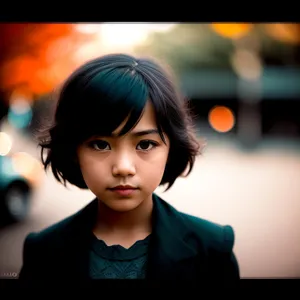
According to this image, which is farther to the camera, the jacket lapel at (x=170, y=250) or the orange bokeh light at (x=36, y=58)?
the orange bokeh light at (x=36, y=58)

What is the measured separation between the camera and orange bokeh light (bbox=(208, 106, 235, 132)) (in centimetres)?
235

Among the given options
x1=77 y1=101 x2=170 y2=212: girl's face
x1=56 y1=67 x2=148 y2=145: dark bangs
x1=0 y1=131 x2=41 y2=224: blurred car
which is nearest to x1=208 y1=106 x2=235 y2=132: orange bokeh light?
x1=77 y1=101 x2=170 y2=212: girl's face

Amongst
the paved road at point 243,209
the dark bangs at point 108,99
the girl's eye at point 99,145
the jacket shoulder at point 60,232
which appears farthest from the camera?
the paved road at point 243,209

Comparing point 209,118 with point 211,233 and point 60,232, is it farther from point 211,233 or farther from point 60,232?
point 60,232

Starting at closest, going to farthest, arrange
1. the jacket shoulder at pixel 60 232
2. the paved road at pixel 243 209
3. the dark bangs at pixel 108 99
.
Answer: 1. the dark bangs at pixel 108 99
2. the jacket shoulder at pixel 60 232
3. the paved road at pixel 243 209

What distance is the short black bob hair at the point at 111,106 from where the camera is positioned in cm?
171

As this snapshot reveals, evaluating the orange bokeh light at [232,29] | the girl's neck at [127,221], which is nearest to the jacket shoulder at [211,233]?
the girl's neck at [127,221]

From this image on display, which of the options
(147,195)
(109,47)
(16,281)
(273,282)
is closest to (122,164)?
(147,195)

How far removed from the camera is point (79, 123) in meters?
1.78

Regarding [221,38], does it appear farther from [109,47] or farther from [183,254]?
[183,254]

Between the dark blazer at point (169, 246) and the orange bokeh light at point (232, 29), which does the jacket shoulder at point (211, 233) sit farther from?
the orange bokeh light at point (232, 29)

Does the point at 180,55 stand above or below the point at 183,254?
above

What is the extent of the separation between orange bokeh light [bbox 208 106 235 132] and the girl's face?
57 centimetres
